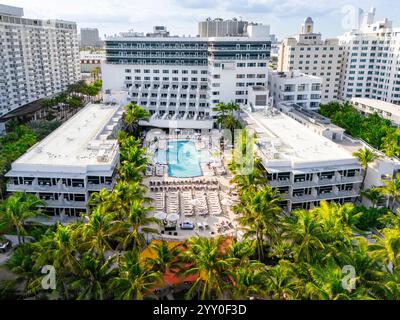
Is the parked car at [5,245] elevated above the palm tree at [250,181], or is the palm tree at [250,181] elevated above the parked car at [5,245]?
the palm tree at [250,181]

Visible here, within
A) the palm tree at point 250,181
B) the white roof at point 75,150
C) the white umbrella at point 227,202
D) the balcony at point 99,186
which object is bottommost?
the white umbrella at point 227,202

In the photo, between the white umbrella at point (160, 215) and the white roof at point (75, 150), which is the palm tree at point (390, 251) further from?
the white roof at point (75, 150)

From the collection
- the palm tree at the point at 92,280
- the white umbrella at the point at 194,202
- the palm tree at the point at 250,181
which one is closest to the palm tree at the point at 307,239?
the palm tree at the point at 250,181

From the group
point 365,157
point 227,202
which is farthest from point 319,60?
point 227,202
